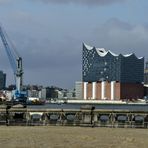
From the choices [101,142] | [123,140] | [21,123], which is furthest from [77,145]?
[21,123]

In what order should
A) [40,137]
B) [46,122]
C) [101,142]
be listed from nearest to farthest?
[101,142], [40,137], [46,122]

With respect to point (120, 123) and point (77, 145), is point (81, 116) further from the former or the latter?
point (77, 145)

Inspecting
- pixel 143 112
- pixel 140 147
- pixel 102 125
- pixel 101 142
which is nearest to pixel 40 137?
pixel 101 142

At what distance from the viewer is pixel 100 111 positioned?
216 feet

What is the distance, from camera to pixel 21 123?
2566 inches

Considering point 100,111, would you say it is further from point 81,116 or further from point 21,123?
point 21,123

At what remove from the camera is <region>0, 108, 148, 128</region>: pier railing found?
6244 cm

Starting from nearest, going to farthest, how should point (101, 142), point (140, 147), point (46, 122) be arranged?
point (140, 147), point (101, 142), point (46, 122)

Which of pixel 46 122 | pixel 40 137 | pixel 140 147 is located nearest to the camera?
pixel 140 147

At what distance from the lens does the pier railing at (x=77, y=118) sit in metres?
62.4

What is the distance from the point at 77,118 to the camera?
64.9m

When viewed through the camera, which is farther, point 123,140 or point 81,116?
point 81,116

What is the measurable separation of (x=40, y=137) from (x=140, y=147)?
9743mm

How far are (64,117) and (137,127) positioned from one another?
11009 mm
